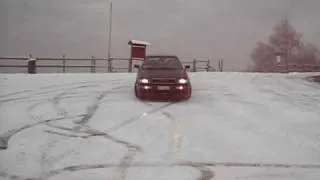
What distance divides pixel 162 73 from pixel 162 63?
3.84 ft

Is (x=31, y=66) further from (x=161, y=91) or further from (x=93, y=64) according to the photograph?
(x=161, y=91)

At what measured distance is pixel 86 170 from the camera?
7109mm

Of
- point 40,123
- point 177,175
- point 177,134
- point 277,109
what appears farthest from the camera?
point 277,109

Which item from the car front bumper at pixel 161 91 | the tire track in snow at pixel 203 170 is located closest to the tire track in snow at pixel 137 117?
the car front bumper at pixel 161 91

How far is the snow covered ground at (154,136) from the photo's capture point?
23.8 feet

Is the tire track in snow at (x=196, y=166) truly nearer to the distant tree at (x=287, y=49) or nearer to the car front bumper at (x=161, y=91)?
the car front bumper at (x=161, y=91)

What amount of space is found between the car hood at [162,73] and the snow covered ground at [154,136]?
89 cm

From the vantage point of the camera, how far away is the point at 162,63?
15266 mm

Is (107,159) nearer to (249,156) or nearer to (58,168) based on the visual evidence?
(58,168)

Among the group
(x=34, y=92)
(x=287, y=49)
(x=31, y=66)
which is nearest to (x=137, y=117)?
(x=34, y=92)

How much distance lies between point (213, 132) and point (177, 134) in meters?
0.92

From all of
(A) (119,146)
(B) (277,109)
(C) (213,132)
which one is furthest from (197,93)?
(A) (119,146)

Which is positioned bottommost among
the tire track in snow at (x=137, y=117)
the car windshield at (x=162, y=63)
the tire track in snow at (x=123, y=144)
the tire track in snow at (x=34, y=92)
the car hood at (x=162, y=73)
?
the tire track in snow at (x=123, y=144)

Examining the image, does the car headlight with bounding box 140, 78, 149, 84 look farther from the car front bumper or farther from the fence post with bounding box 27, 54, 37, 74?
the fence post with bounding box 27, 54, 37, 74
